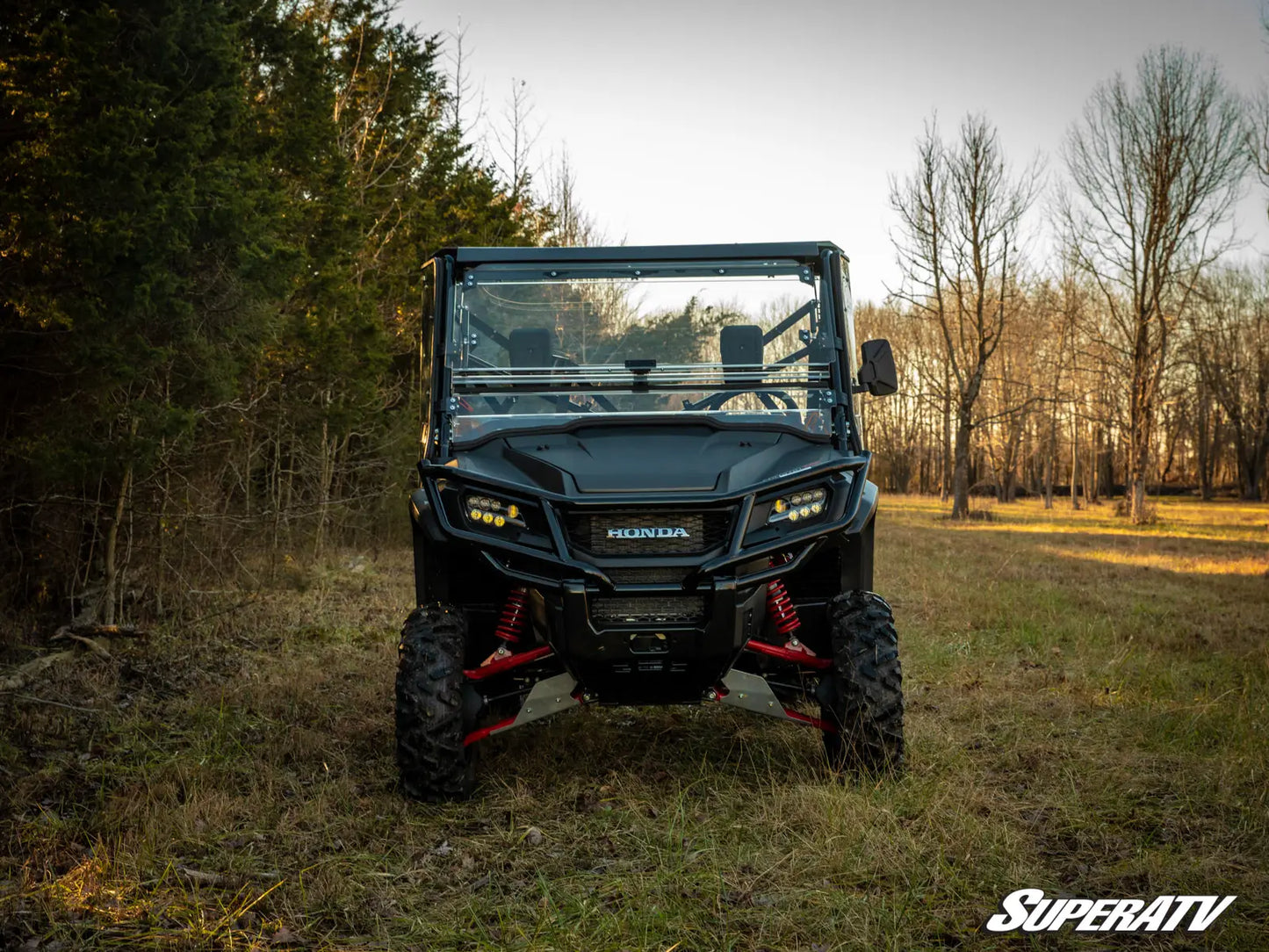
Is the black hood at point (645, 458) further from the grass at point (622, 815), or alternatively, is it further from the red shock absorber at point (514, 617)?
the grass at point (622, 815)

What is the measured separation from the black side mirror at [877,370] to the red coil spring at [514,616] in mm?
1863

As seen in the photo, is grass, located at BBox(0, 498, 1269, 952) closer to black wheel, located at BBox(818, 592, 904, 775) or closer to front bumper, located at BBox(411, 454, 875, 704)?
black wheel, located at BBox(818, 592, 904, 775)

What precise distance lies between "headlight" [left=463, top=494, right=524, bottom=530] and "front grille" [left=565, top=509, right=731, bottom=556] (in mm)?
226

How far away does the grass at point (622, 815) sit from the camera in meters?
3.32

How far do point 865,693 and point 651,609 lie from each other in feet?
3.20

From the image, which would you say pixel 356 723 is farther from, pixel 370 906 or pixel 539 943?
pixel 539 943

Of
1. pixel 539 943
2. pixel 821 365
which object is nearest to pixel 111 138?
pixel 821 365

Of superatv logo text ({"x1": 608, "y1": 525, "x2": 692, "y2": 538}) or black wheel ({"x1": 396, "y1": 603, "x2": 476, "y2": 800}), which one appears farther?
black wheel ({"x1": 396, "y1": 603, "x2": 476, "y2": 800})

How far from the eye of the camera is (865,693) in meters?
4.34

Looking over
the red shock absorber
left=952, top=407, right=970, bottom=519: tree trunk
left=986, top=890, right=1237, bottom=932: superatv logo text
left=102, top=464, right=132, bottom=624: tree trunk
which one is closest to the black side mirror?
the red shock absorber

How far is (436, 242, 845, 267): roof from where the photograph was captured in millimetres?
5137

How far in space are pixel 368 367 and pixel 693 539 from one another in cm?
867

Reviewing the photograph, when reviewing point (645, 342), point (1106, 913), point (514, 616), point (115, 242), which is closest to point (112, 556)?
point (115, 242)

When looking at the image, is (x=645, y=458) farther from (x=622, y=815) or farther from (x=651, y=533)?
(x=622, y=815)
